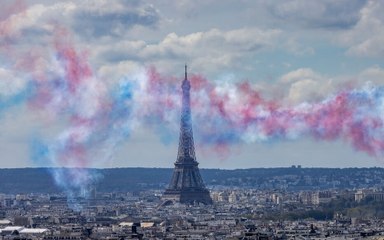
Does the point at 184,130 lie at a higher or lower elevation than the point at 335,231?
higher

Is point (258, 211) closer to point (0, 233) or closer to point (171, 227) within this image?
point (171, 227)

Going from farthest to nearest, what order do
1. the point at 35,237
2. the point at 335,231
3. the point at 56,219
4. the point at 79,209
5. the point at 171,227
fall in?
the point at 79,209, the point at 56,219, the point at 171,227, the point at 335,231, the point at 35,237

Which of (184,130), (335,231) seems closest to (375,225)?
(335,231)

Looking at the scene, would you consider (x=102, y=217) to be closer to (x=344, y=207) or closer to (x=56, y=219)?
(x=56, y=219)

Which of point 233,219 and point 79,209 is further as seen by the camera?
point 79,209

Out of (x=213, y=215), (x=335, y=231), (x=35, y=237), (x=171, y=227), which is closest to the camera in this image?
(x=35, y=237)

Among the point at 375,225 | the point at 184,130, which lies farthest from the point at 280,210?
the point at 375,225
